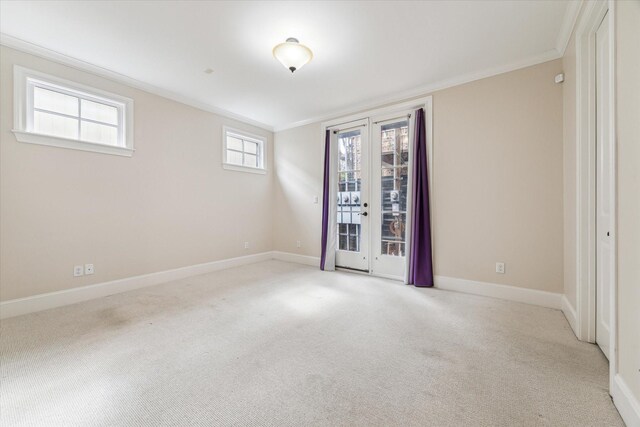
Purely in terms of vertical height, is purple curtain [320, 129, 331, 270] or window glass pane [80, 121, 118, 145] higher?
window glass pane [80, 121, 118, 145]

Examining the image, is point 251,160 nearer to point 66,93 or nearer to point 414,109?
point 66,93

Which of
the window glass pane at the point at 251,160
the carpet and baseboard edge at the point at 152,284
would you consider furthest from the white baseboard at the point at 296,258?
the window glass pane at the point at 251,160

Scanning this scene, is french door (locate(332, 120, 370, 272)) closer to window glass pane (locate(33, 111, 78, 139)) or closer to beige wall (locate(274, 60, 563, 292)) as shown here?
beige wall (locate(274, 60, 563, 292))

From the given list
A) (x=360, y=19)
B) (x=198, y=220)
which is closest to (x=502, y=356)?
(x=360, y=19)

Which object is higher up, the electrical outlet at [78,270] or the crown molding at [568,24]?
the crown molding at [568,24]

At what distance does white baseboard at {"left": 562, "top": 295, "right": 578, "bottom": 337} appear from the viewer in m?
2.27

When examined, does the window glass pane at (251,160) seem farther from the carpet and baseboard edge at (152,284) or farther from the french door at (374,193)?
the carpet and baseboard edge at (152,284)

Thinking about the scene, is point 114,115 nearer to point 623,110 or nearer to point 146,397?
point 146,397

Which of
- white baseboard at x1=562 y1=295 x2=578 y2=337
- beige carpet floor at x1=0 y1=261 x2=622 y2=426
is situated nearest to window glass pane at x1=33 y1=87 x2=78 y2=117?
beige carpet floor at x1=0 y1=261 x2=622 y2=426

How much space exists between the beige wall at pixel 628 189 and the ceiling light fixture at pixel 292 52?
2.18 m

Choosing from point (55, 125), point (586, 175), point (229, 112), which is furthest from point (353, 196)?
point (55, 125)

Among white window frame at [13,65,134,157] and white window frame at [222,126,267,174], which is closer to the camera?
white window frame at [13,65,134,157]

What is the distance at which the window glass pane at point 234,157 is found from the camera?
4.84m

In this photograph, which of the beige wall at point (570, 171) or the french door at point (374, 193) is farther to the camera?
the french door at point (374, 193)
